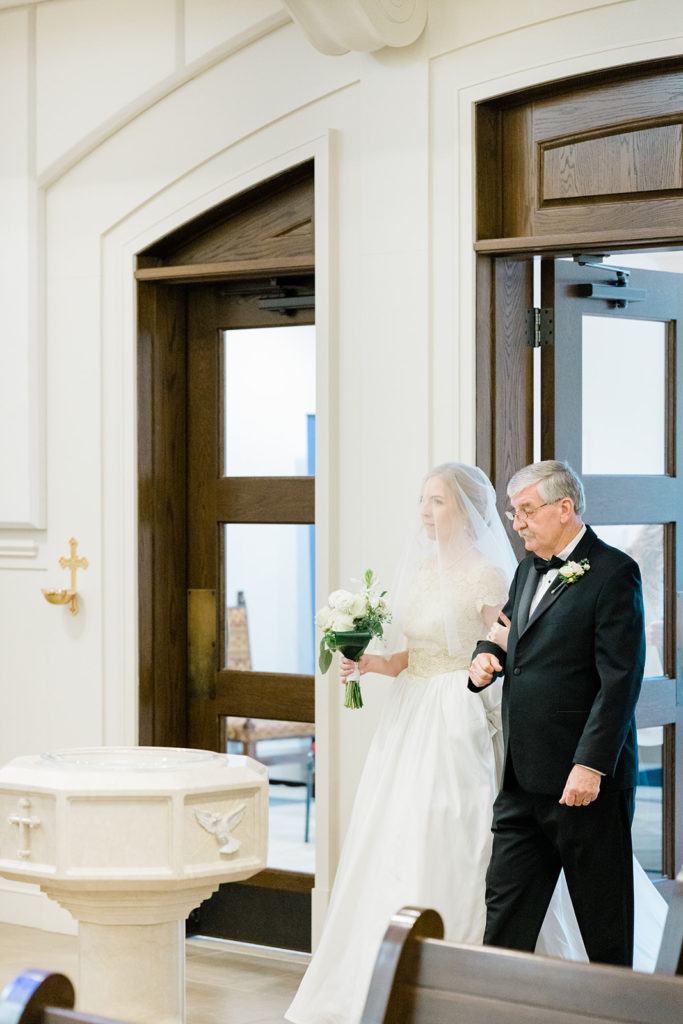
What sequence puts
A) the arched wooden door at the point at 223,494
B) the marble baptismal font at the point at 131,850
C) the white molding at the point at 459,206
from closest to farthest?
the marble baptismal font at the point at 131,850 → the white molding at the point at 459,206 → the arched wooden door at the point at 223,494

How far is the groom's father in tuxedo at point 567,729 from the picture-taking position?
3705 millimetres

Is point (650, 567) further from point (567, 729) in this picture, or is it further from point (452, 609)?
point (567, 729)

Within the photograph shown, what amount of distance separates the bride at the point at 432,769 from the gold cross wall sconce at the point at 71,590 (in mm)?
1693

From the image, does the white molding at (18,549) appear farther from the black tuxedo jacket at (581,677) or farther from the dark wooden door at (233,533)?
the black tuxedo jacket at (581,677)

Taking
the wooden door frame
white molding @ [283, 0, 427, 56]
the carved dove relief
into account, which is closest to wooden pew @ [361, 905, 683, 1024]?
the carved dove relief

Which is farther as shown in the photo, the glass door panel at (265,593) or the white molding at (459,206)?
the glass door panel at (265,593)

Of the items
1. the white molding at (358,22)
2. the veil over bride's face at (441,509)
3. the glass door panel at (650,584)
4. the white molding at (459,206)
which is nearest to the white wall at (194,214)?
the white molding at (459,206)

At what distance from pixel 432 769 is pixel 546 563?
76 cm

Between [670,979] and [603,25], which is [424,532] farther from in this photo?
[670,979]

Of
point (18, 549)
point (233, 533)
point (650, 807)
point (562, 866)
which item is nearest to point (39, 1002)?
point (562, 866)

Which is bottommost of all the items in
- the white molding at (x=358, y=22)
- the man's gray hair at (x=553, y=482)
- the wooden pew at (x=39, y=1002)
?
the wooden pew at (x=39, y=1002)

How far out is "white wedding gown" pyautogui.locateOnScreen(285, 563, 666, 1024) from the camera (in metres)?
4.14

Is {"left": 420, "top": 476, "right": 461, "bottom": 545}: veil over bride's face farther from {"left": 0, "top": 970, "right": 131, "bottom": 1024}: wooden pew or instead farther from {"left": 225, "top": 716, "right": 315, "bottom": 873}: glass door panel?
{"left": 0, "top": 970, "right": 131, "bottom": 1024}: wooden pew

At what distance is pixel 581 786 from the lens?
12.0 ft
